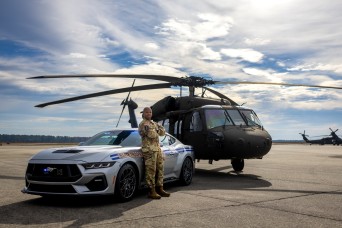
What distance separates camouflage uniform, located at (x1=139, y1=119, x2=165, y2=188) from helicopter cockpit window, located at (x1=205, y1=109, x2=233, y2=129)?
4598mm

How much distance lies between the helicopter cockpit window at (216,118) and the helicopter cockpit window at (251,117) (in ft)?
2.34

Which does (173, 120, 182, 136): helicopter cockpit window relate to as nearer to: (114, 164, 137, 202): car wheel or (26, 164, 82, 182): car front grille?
(114, 164, 137, 202): car wheel

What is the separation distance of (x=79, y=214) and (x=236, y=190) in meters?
4.23

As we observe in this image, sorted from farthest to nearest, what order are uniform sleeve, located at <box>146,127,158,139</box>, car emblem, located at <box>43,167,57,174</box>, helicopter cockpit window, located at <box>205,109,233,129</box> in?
helicopter cockpit window, located at <box>205,109,233,129</box>, uniform sleeve, located at <box>146,127,158,139</box>, car emblem, located at <box>43,167,57,174</box>

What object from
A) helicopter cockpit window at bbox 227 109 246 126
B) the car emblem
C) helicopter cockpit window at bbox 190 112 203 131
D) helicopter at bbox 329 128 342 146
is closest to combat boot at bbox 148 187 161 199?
the car emblem

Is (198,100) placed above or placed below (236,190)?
above

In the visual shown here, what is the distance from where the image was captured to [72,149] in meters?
7.27

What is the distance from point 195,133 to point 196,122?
383 millimetres

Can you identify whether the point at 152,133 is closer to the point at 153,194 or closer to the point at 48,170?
the point at 153,194

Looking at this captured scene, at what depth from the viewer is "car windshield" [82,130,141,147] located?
27.0 ft

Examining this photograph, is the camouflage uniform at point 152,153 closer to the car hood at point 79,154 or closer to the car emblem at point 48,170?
the car hood at point 79,154

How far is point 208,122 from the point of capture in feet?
40.9

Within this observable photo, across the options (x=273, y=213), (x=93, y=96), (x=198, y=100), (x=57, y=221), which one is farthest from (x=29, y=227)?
(x=93, y=96)

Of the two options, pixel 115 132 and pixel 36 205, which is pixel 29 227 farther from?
pixel 115 132
